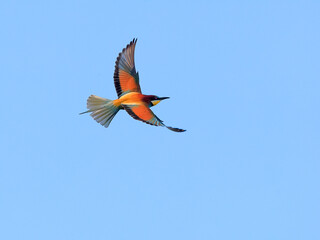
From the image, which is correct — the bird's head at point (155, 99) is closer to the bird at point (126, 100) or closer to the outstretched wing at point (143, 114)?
the bird at point (126, 100)

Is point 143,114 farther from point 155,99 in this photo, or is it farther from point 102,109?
point 102,109

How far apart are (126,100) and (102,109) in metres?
0.51

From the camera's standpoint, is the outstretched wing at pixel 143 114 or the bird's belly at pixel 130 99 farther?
the bird's belly at pixel 130 99

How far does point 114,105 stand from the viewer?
1247cm

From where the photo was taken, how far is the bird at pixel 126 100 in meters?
12.0

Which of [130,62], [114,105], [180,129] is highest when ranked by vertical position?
[130,62]

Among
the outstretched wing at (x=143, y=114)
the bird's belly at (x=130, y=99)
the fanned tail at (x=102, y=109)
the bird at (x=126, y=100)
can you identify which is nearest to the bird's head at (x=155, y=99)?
the bird at (x=126, y=100)

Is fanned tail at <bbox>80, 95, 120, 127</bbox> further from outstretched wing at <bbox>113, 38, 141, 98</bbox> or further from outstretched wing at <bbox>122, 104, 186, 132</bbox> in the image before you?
outstretched wing at <bbox>113, 38, 141, 98</bbox>

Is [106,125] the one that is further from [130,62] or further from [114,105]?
[130,62]

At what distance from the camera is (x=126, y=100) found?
12.5 metres

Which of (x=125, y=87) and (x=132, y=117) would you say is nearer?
(x=132, y=117)

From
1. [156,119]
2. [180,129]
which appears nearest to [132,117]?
[156,119]

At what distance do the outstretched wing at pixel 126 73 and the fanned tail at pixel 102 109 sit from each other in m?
0.43

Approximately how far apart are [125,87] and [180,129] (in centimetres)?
241
